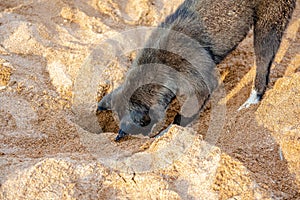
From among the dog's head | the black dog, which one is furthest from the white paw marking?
the dog's head

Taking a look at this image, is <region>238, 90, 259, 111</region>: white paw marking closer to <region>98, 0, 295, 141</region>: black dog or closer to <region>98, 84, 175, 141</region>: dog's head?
<region>98, 0, 295, 141</region>: black dog

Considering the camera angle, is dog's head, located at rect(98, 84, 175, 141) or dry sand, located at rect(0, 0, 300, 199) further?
dog's head, located at rect(98, 84, 175, 141)

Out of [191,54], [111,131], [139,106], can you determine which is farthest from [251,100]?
[111,131]

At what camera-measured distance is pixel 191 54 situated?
4.42 metres

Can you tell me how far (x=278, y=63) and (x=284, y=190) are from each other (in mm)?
2676

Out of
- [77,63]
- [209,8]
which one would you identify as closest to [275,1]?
[209,8]

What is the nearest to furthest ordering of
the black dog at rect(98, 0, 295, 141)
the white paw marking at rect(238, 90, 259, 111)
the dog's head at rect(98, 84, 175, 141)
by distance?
the dog's head at rect(98, 84, 175, 141)
the black dog at rect(98, 0, 295, 141)
the white paw marking at rect(238, 90, 259, 111)

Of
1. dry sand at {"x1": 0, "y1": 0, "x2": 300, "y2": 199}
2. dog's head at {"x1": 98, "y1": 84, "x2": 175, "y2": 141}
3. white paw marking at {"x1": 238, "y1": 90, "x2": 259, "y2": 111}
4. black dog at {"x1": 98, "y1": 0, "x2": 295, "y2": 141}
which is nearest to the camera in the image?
dry sand at {"x1": 0, "y1": 0, "x2": 300, "y2": 199}

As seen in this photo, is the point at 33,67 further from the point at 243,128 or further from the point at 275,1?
the point at 275,1

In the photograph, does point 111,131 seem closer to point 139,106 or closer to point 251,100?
point 139,106

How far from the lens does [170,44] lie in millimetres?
4328

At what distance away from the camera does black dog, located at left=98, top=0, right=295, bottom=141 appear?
409cm

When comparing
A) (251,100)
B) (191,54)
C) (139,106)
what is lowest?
(251,100)

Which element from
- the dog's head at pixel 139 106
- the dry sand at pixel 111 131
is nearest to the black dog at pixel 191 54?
the dog's head at pixel 139 106
